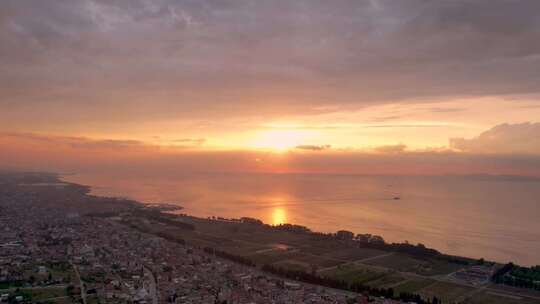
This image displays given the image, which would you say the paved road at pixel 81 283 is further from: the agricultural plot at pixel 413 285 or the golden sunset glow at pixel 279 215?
the golden sunset glow at pixel 279 215

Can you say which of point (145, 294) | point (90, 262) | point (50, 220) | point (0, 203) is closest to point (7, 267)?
point (90, 262)

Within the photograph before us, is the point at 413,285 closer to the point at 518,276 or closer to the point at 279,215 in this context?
the point at 518,276

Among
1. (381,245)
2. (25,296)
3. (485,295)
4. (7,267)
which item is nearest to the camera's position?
(25,296)

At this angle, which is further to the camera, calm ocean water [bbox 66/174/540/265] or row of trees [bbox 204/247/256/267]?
calm ocean water [bbox 66/174/540/265]

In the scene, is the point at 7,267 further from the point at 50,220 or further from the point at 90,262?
the point at 50,220

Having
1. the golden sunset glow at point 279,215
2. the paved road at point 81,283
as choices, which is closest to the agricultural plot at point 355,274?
the paved road at point 81,283

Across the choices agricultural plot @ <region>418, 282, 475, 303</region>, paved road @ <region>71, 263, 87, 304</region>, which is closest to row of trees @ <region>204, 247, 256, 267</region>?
paved road @ <region>71, 263, 87, 304</region>

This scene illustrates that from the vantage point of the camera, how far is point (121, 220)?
117 feet

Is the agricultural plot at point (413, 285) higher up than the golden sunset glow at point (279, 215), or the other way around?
the agricultural plot at point (413, 285)

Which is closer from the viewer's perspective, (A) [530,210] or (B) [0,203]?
(B) [0,203]

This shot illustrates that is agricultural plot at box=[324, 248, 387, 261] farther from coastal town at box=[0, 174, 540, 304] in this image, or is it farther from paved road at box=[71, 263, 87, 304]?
paved road at box=[71, 263, 87, 304]

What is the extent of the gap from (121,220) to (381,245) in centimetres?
2065

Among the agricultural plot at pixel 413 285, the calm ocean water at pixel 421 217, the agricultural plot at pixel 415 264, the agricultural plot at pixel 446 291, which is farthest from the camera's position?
the calm ocean water at pixel 421 217

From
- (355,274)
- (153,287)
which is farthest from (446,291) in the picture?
(153,287)
